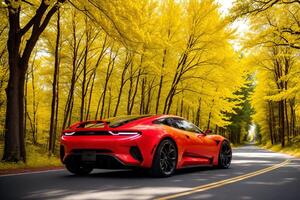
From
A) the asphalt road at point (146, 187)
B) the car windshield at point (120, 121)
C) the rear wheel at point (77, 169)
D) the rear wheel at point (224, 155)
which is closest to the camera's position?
the asphalt road at point (146, 187)

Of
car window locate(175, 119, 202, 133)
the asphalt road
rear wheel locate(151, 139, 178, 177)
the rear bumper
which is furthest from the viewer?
car window locate(175, 119, 202, 133)

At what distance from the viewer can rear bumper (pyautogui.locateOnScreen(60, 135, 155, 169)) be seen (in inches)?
284

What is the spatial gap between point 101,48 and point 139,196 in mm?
19658

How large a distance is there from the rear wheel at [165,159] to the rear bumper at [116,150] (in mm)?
164

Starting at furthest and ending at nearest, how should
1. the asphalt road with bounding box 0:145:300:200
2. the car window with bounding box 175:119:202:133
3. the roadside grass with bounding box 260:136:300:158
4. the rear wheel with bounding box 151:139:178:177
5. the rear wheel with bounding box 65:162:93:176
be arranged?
1. the roadside grass with bounding box 260:136:300:158
2. the car window with bounding box 175:119:202:133
3. the rear wheel with bounding box 65:162:93:176
4. the rear wheel with bounding box 151:139:178:177
5. the asphalt road with bounding box 0:145:300:200

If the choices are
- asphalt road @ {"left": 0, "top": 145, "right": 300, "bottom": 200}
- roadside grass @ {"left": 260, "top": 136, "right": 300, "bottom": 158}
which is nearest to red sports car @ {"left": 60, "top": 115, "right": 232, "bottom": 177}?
asphalt road @ {"left": 0, "top": 145, "right": 300, "bottom": 200}

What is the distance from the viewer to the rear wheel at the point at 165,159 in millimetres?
7535

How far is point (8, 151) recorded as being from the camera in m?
10.5

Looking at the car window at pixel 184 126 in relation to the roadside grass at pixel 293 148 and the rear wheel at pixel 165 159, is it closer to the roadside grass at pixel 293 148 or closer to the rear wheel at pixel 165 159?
the rear wheel at pixel 165 159

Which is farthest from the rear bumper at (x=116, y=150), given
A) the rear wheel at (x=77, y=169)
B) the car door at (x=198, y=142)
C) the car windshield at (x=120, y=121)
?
the car door at (x=198, y=142)

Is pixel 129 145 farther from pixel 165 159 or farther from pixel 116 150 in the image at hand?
pixel 165 159

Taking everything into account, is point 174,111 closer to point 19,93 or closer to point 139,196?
point 19,93

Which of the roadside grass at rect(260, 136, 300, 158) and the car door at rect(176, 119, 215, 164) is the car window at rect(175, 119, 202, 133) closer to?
the car door at rect(176, 119, 215, 164)

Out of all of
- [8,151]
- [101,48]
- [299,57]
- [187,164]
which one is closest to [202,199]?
[187,164]
